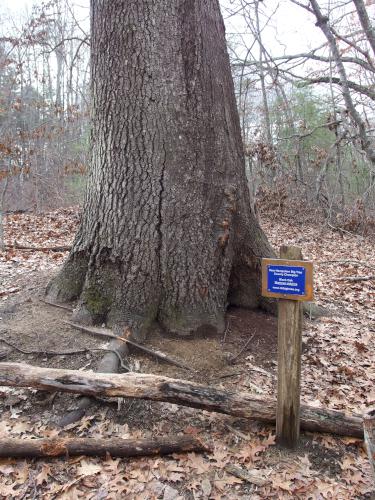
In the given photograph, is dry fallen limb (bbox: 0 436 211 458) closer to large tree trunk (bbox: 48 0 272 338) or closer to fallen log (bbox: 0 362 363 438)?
fallen log (bbox: 0 362 363 438)

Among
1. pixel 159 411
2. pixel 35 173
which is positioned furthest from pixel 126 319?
pixel 35 173

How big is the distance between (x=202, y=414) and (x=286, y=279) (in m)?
1.47

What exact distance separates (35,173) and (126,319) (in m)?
12.8

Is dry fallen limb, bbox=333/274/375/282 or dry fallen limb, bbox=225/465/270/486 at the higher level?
dry fallen limb, bbox=333/274/375/282

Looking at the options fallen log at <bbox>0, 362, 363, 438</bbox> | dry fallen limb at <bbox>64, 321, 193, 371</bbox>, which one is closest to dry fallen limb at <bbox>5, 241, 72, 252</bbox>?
dry fallen limb at <bbox>64, 321, 193, 371</bbox>

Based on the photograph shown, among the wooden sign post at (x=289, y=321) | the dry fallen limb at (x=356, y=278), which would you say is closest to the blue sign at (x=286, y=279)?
the wooden sign post at (x=289, y=321)

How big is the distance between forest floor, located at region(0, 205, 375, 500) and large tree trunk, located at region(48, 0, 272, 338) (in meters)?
0.44

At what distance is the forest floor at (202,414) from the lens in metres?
2.73

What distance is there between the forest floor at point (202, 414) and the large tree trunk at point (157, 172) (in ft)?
1.44

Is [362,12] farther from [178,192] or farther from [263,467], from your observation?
[263,467]

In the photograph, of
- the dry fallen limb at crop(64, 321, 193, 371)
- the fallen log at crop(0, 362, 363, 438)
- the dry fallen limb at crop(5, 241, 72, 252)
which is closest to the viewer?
the fallen log at crop(0, 362, 363, 438)

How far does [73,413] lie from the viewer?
10.6 ft

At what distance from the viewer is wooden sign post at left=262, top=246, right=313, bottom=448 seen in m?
2.76

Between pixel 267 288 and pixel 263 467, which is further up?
pixel 267 288
